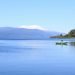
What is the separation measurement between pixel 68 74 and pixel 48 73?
5.06ft

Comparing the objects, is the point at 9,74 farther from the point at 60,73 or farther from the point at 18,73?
the point at 60,73

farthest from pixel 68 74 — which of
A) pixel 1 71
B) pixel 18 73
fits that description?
pixel 1 71

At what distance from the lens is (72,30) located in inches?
6053

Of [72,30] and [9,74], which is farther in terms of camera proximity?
[72,30]

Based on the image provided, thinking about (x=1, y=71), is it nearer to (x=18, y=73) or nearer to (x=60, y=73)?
(x=18, y=73)

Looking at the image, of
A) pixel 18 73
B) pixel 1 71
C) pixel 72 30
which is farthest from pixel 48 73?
pixel 72 30

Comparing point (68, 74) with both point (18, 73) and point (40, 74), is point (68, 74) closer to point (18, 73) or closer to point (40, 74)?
point (40, 74)

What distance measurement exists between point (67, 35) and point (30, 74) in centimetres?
14727

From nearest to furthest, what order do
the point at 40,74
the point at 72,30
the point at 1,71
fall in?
1. the point at 40,74
2. the point at 1,71
3. the point at 72,30

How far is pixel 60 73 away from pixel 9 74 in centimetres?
380

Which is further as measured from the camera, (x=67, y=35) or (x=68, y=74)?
(x=67, y=35)

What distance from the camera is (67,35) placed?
163m

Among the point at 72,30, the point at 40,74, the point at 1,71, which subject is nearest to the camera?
the point at 40,74

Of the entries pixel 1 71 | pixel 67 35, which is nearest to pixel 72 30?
pixel 67 35
